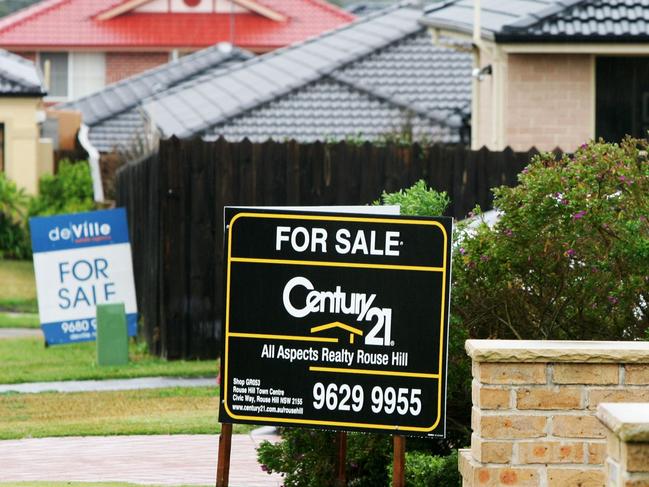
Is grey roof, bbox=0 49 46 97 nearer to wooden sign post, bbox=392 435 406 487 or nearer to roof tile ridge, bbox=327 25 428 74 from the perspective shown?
roof tile ridge, bbox=327 25 428 74

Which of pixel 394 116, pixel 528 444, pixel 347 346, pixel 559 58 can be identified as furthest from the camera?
pixel 394 116

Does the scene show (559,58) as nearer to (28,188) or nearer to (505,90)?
(505,90)

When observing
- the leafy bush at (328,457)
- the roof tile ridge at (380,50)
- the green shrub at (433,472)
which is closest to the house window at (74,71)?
the roof tile ridge at (380,50)

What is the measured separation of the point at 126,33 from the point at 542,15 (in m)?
→ 35.7

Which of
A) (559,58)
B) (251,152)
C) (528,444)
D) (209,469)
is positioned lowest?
(209,469)

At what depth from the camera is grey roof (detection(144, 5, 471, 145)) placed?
24344mm

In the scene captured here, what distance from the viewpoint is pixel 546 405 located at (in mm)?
7148

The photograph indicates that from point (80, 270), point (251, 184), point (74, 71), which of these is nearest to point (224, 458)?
point (251, 184)

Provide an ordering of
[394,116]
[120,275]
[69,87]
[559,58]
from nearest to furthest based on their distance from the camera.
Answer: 1. [120,275]
2. [559,58]
3. [394,116]
4. [69,87]

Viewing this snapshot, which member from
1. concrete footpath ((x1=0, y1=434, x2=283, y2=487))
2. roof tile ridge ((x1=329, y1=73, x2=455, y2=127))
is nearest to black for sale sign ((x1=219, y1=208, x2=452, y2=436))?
concrete footpath ((x1=0, y1=434, x2=283, y2=487))

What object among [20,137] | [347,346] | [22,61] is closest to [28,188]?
[20,137]

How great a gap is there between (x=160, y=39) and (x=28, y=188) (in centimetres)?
2092

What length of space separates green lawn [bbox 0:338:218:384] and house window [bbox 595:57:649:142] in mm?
6405

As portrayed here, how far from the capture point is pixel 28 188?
33.3 metres
